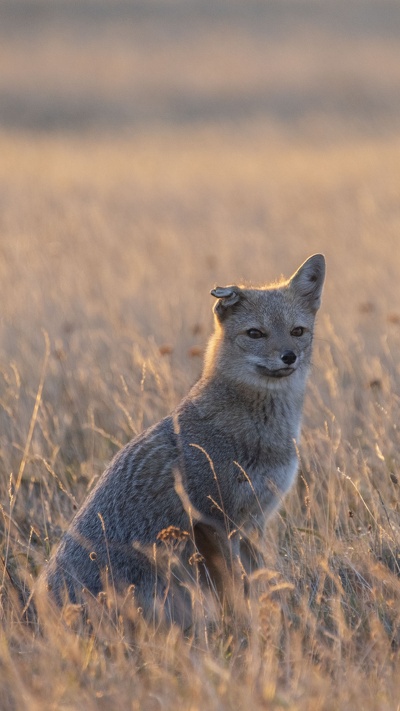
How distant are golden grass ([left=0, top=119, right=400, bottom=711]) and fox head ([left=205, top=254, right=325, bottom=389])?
673 mm

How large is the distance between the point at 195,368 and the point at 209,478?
297cm

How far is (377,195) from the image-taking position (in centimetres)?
1506

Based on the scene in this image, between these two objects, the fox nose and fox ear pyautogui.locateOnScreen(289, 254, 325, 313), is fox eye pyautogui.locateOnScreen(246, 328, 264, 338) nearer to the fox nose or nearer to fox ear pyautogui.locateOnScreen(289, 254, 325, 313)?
the fox nose

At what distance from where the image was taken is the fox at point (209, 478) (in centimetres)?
439

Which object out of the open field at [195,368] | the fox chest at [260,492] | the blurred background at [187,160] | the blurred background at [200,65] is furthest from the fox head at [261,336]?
the blurred background at [200,65]

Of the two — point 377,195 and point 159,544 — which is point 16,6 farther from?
point 159,544

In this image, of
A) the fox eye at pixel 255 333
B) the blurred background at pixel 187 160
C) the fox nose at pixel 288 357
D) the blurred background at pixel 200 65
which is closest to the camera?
the fox nose at pixel 288 357

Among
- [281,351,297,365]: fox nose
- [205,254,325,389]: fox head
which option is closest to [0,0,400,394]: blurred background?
[205,254,325,389]: fox head

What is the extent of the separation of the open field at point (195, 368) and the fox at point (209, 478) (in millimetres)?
213

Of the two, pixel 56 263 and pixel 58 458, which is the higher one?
pixel 56 263

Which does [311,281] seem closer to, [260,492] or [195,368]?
[260,492]

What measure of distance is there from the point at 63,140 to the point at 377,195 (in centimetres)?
1522

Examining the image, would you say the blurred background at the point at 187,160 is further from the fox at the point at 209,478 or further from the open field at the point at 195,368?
the fox at the point at 209,478

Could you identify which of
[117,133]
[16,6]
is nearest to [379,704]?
[117,133]
